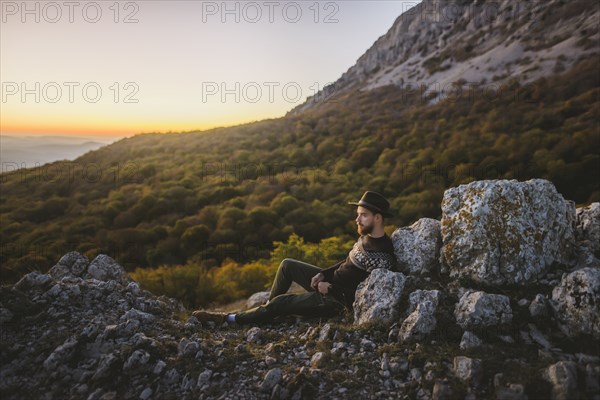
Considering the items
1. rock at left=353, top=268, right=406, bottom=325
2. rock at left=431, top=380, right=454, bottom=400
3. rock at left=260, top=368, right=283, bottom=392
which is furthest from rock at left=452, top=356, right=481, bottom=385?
rock at left=260, top=368, right=283, bottom=392

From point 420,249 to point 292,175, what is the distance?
52.8 feet

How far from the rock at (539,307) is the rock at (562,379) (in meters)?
0.76

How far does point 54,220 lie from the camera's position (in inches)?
654

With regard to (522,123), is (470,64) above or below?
above

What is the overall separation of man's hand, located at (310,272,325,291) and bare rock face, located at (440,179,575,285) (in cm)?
162

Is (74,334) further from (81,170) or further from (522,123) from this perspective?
(81,170)

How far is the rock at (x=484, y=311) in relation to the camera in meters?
3.31

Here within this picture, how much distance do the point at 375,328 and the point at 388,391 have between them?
858 mm

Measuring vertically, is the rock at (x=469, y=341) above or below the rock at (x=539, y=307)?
below

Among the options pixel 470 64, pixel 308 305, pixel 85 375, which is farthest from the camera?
pixel 470 64

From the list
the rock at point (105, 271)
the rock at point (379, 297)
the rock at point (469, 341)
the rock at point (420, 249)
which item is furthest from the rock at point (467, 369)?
the rock at point (105, 271)

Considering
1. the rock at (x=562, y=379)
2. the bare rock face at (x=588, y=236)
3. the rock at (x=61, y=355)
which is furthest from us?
the bare rock face at (x=588, y=236)

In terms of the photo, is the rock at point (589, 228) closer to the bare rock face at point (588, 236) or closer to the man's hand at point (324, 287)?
the bare rock face at point (588, 236)

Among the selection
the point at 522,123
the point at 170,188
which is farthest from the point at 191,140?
the point at 522,123
